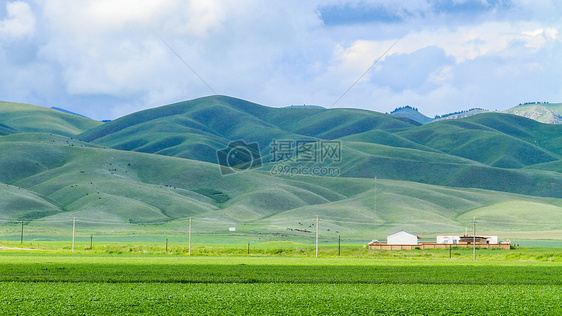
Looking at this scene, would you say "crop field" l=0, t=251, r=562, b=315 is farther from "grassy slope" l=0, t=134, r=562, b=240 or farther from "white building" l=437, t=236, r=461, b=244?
"grassy slope" l=0, t=134, r=562, b=240

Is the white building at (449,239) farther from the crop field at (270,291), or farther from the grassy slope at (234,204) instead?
the crop field at (270,291)

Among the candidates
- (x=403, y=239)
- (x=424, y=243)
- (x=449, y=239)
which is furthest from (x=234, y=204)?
(x=424, y=243)

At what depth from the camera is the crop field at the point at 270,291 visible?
21.3 metres

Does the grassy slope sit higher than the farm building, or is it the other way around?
the grassy slope

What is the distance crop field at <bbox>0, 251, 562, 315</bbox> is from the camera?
838 inches

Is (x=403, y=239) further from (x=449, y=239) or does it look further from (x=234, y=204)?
(x=234, y=204)

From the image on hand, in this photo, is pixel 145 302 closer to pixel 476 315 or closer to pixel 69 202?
pixel 476 315

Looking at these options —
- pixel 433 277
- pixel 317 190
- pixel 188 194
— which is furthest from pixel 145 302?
pixel 317 190

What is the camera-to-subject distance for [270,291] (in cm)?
2588

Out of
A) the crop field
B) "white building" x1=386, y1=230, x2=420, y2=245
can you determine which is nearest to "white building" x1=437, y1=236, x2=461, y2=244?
"white building" x1=386, y1=230, x2=420, y2=245

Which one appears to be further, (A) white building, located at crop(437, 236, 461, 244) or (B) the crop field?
(A) white building, located at crop(437, 236, 461, 244)

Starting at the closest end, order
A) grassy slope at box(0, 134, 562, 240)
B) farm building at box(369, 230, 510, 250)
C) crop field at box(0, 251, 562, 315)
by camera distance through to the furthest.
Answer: crop field at box(0, 251, 562, 315) < farm building at box(369, 230, 510, 250) < grassy slope at box(0, 134, 562, 240)

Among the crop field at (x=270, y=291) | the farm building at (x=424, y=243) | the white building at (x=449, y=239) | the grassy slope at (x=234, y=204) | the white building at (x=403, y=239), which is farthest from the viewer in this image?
the grassy slope at (x=234, y=204)

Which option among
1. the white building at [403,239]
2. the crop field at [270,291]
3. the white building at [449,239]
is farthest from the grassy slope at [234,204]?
the crop field at [270,291]
